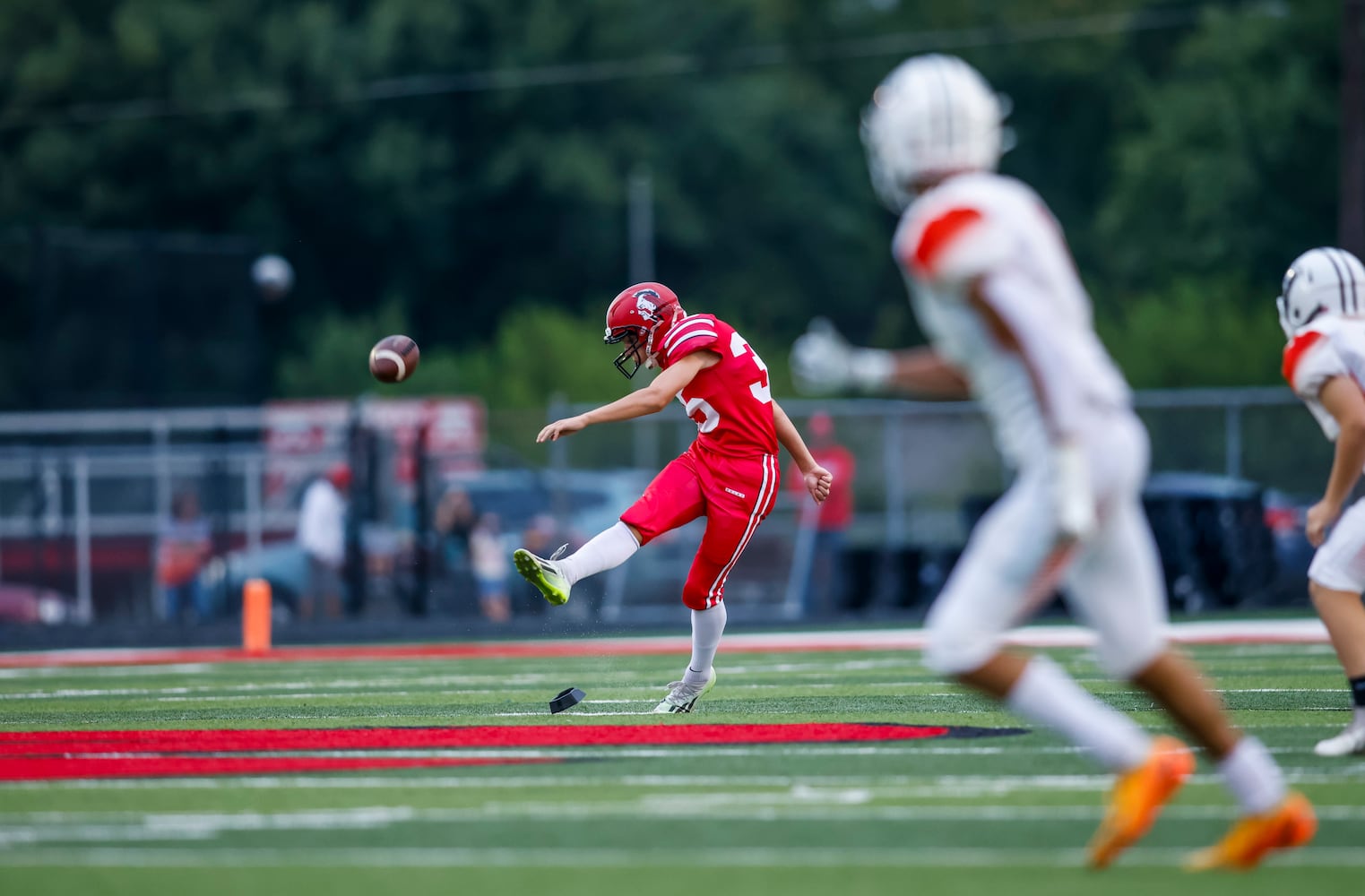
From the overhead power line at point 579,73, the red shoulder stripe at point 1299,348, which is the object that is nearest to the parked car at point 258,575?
the red shoulder stripe at point 1299,348

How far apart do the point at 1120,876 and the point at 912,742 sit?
2.47 metres

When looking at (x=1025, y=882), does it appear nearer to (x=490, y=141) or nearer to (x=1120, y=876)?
(x=1120, y=876)

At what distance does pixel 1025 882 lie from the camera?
4.66 metres

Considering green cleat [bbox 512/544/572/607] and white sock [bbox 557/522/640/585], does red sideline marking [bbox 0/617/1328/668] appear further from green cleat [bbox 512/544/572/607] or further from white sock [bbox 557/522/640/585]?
green cleat [bbox 512/544/572/607]

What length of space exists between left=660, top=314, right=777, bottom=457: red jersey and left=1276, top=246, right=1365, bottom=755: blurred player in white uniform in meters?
2.40

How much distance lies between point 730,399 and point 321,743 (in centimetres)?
234

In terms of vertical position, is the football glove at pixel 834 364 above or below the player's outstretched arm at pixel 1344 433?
above

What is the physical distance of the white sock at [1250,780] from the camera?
4867 mm

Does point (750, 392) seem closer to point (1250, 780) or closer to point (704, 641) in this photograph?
point (704, 641)

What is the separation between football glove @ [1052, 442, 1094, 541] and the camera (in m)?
4.64

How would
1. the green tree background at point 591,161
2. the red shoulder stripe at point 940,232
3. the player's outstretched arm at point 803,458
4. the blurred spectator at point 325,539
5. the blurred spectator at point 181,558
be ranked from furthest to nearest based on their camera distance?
the green tree background at point 591,161 < the blurred spectator at point 181,558 < the blurred spectator at point 325,539 < the player's outstretched arm at point 803,458 < the red shoulder stripe at point 940,232

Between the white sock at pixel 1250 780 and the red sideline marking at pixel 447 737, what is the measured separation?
2510mm

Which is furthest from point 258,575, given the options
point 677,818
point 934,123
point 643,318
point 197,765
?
point 934,123

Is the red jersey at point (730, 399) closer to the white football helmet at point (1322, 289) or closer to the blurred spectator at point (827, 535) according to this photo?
the white football helmet at point (1322, 289)
